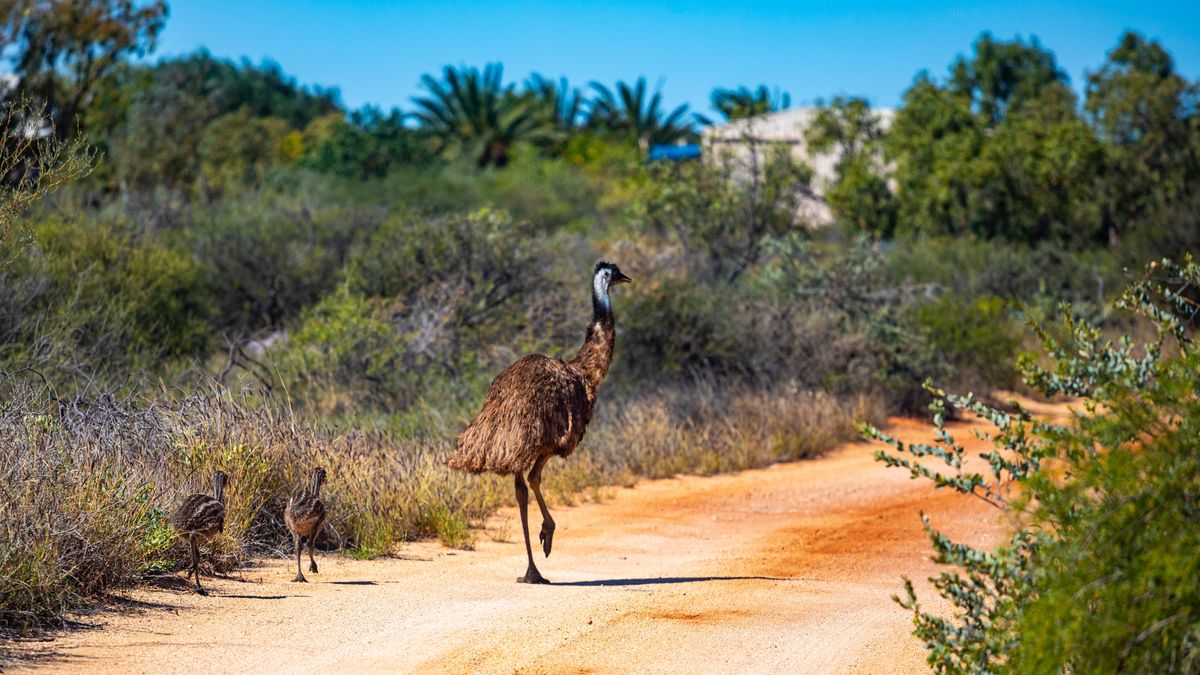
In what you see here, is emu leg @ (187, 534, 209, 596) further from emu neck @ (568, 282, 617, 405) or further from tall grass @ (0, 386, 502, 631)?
emu neck @ (568, 282, 617, 405)

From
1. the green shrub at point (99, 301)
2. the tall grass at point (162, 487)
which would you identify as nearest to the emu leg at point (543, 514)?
the tall grass at point (162, 487)

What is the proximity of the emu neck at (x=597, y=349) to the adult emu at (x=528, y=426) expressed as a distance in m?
0.12

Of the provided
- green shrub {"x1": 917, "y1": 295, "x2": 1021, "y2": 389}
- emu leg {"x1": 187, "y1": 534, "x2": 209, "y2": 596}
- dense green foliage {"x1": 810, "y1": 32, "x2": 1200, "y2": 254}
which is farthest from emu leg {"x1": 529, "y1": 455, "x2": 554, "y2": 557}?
dense green foliage {"x1": 810, "y1": 32, "x2": 1200, "y2": 254}

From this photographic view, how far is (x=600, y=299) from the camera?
10.3m

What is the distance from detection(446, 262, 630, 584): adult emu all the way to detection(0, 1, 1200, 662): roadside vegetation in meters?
1.25

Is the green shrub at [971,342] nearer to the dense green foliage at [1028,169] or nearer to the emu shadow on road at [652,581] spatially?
the dense green foliage at [1028,169]

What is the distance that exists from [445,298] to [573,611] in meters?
10.3

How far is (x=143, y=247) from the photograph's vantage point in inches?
712

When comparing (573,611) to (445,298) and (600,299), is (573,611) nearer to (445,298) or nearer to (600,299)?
(600,299)

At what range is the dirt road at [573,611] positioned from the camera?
22.3ft

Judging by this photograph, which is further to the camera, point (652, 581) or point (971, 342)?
point (971, 342)

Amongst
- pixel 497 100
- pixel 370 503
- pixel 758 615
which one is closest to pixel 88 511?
pixel 370 503

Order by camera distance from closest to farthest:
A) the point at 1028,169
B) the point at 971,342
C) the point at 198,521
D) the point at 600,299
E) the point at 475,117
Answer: the point at 198,521
the point at 600,299
the point at 971,342
the point at 1028,169
the point at 475,117

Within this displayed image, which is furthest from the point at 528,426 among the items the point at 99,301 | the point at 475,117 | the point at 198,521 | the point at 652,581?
the point at 475,117
